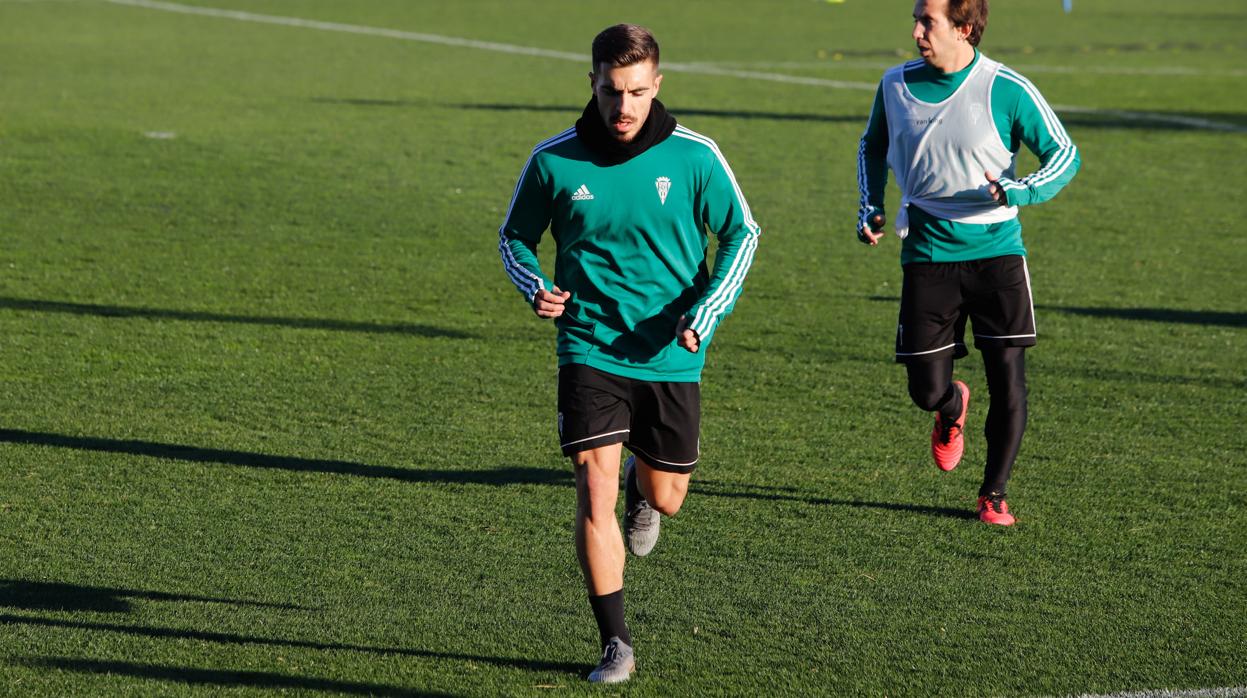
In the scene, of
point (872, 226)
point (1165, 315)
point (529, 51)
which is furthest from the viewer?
point (529, 51)

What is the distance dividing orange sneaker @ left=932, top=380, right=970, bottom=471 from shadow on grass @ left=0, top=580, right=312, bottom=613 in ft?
9.03

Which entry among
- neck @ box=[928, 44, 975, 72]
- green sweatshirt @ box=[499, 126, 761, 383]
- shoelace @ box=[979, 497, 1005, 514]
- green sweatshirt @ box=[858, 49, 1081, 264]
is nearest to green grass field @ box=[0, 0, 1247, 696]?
shoelace @ box=[979, 497, 1005, 514]

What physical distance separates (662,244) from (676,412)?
525mm

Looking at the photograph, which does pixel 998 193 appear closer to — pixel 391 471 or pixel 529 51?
pixel 391 471

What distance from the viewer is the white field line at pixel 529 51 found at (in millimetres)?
21422

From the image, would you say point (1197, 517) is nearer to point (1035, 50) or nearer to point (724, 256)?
point (724, 256)

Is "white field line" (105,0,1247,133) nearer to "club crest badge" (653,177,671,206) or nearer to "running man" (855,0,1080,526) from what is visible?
"running man" (855,0,1080,526)

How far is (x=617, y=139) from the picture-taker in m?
4.98

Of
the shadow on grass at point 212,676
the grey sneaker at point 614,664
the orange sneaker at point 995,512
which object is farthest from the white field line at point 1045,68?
the shadow on grass at point 212,676

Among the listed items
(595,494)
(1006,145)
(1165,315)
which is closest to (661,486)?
(595,494)

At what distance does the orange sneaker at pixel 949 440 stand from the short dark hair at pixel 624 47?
260cm

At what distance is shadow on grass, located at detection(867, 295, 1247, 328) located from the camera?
10586 millimetres

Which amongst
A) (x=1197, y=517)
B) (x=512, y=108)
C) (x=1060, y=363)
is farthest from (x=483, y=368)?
(x=512, y=108)

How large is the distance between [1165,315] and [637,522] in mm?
6078
